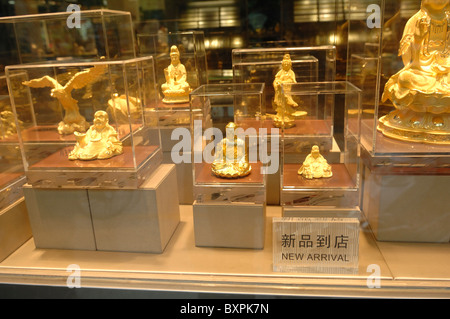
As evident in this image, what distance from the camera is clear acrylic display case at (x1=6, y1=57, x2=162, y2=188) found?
83.4 inches

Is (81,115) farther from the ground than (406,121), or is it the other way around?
(81,115)

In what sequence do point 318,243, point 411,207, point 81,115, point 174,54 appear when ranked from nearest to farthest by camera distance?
point 318,243, point 411,207, point 81,115, point 174,54

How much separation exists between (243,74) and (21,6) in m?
1.47

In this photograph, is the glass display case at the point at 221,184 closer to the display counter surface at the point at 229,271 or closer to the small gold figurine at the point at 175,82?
the display counter surface at the point at 229,271

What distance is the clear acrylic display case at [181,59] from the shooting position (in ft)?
9.40

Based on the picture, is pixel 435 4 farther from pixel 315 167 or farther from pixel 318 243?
pixel 318 243

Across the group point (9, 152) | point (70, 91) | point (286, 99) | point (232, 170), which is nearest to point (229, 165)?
point (232, 170)

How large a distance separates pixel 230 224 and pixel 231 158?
1.24ft

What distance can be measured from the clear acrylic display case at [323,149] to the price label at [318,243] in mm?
249

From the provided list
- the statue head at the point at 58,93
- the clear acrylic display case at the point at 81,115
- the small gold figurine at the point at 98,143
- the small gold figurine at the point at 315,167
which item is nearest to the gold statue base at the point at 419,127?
the small gold figurine at the point at 315,167

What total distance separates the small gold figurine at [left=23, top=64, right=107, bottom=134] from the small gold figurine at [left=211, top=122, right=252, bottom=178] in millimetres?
773

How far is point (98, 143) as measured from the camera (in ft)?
7.36

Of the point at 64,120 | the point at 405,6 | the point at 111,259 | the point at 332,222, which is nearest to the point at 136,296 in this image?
the point at 111,259

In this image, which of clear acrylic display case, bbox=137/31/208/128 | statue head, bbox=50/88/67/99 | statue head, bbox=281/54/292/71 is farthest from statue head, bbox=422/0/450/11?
statue head, bbox=50/88/67/99
